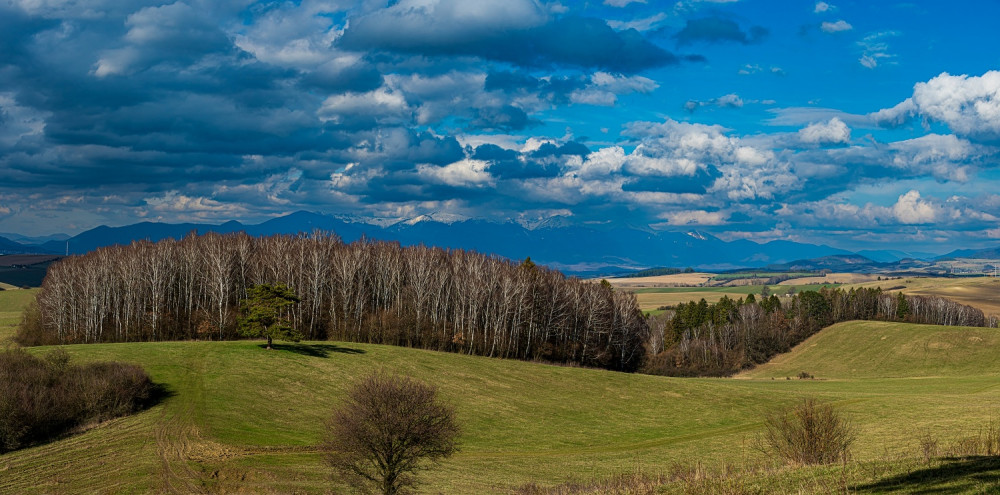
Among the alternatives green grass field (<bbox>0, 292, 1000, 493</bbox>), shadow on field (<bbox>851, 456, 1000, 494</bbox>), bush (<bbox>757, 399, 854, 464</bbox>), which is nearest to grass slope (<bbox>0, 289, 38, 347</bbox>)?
green grass field (<bbox>0, 292, 1000, 493</bbox>)

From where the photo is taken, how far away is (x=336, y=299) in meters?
117

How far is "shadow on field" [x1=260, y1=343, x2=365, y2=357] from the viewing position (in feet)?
258

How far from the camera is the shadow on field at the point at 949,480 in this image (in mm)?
16062

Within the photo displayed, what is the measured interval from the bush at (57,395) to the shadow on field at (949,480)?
52.3 m

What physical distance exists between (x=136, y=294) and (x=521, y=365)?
224ft

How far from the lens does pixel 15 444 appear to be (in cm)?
4378

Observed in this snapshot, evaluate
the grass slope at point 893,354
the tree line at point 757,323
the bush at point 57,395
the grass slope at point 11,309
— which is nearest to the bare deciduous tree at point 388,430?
the bush at point 57,395

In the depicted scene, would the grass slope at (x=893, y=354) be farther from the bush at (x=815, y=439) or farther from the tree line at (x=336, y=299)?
the bush at (x=815, y=439)

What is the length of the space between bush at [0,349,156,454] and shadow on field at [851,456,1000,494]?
52320 millimetres

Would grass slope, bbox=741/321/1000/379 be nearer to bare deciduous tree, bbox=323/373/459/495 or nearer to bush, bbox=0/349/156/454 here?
bare deciduous tree, bbox=323/373/459/495

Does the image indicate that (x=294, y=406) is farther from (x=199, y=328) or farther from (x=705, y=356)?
(x=705, y=356)

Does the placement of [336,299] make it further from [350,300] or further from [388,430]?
[388,430]

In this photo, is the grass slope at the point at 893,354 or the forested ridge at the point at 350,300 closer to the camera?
the forested ridge at the point at 350,300

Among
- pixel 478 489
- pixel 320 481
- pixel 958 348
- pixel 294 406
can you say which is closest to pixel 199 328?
pixel 294 406
